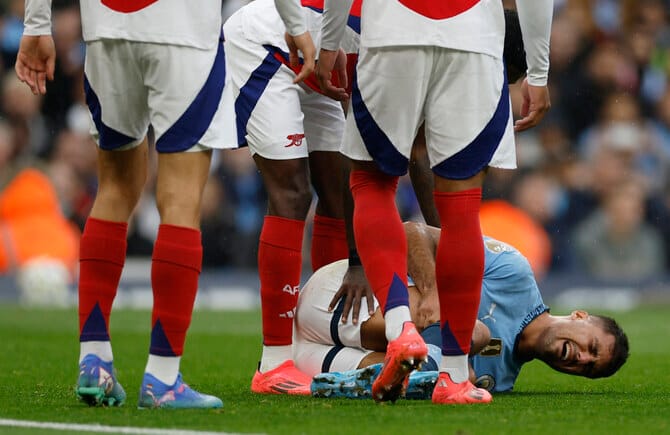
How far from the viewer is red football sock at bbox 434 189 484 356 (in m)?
4.54

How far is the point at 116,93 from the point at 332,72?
4.23 ft

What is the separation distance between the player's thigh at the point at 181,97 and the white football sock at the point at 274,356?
1493 mm

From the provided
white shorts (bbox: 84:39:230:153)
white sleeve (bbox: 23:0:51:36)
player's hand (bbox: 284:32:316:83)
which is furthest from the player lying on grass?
white sleeve (bbox: 23:0:51:36)

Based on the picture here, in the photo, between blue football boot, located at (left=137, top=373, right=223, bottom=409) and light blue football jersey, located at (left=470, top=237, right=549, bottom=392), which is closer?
blue football boot, located at (left=137, top=373, right=223, bottom=409)

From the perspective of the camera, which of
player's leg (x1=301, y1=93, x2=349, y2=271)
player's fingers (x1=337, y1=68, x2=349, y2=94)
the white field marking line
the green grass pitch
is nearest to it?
the white field marking line

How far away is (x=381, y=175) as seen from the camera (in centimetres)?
466

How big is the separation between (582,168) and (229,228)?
370cm

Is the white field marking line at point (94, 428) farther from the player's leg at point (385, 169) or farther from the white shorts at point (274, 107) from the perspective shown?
the white shorts at point (274, 107)

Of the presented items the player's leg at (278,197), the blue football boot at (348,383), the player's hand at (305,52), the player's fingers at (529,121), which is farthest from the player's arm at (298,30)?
the blue football boot at (348,383)

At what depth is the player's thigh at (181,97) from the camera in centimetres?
418

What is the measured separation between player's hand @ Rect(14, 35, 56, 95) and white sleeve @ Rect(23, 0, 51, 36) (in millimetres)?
20

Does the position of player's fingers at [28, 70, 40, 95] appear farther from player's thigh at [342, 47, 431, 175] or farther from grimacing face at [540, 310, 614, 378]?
grimacing face at [540, 310, 614, 378]

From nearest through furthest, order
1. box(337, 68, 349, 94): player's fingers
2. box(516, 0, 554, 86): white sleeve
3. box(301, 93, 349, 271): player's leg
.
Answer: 1. box(516, 0, 554, 86): white sleeve
2. box(337, 68, 349, 94): player's fingers
3. box(301, 93, 349, 271): player's leg

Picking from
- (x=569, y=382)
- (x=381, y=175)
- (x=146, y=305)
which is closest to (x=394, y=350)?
(x=381, y=175)
